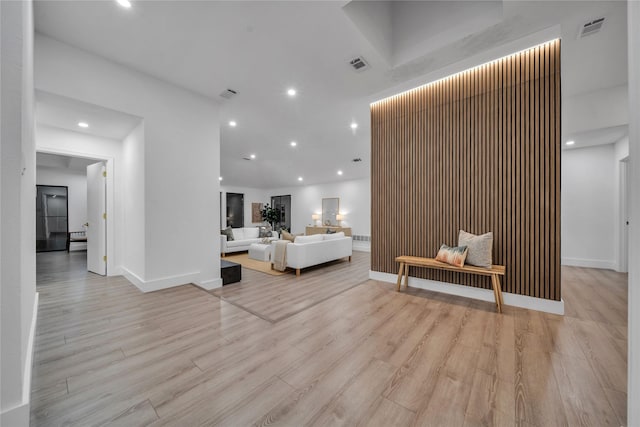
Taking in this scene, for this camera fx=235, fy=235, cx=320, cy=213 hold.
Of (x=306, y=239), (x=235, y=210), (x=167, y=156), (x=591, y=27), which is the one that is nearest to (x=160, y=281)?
(x=167, y=156)

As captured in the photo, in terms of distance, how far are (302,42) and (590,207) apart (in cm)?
694

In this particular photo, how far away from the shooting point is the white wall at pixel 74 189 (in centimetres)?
760

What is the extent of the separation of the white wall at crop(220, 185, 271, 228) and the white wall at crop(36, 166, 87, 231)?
4.46 meters

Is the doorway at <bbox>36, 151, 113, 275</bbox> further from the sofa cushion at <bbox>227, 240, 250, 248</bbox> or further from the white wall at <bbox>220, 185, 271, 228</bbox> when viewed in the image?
the white wall at <bbox>220, 185, 271, 228</bbox>

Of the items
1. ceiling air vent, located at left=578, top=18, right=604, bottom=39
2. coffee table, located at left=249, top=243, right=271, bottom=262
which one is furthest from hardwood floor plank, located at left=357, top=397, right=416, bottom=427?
coffee table, located at left=249, top=243, right=271, bottom=262

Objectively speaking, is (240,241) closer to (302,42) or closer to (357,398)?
(302,42)

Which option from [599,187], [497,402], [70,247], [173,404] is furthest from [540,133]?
[70,247]

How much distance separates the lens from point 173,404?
146 centimetres

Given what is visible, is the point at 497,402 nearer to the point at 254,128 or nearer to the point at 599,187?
the point at 254,128

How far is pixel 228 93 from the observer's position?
3.87 metres

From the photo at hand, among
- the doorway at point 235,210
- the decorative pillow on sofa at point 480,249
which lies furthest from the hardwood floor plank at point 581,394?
the doorway at point 235,210

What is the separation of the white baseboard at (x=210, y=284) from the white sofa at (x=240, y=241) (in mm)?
3521

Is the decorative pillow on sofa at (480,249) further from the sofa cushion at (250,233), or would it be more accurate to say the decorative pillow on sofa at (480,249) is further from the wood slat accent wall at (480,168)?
the sofa cushion at (250,233)

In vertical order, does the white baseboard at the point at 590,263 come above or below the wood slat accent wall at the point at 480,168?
below
